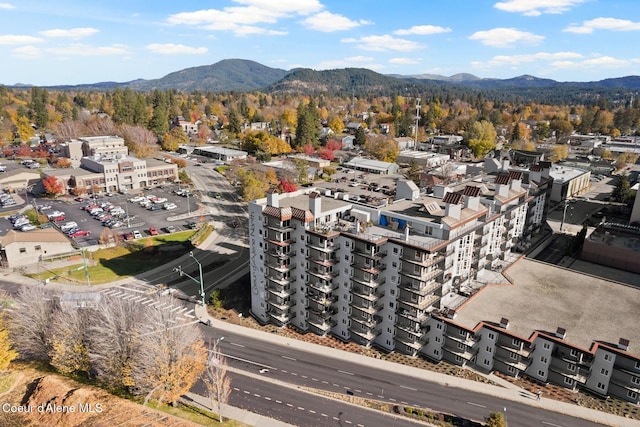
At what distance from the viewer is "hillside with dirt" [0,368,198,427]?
45.0 m

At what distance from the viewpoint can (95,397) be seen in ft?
158

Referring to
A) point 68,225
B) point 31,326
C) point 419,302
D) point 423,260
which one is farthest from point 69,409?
point 68,225

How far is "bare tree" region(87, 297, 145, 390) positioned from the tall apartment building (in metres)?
19.7

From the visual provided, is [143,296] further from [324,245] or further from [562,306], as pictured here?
[562,306]

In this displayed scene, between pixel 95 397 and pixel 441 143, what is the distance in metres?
178

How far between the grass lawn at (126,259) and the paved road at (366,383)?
3140 cm

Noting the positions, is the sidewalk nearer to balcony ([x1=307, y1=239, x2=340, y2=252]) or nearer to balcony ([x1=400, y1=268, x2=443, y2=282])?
balcony ([x1=400, y1=268, x2=443, y2=282])

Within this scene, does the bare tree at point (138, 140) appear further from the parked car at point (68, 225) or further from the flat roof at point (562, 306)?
the flat roof at point (562, 306)

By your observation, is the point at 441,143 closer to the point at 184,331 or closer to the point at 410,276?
the point at 410,276

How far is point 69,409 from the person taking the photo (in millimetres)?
45250

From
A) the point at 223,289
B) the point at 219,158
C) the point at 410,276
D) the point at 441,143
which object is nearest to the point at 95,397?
the point at 223,289

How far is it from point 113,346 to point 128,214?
6212 cm

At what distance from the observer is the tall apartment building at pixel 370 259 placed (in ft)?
172

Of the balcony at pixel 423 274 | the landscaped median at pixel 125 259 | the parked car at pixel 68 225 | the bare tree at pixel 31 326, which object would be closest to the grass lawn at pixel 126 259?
the landscaped median at pixel 125 259
